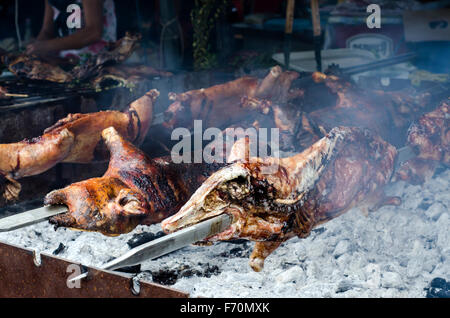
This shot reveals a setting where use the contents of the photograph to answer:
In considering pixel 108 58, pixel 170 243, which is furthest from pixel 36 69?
pixel 170 243

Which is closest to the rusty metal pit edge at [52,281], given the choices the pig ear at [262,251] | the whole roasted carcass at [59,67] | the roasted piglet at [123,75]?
the pig ear at [262,251]

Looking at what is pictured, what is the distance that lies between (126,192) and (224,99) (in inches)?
67.0

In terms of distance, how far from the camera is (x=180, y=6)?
8.21 metres

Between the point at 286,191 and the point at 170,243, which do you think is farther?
the point at 286,191

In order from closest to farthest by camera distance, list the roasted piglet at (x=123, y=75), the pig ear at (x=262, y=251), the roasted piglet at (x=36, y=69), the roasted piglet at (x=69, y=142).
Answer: the pig ear at (x=262, y=251) → the roasted piglet at (x=69, y=142) → the roasted piglet at (x=123, y=75) → the roasted piglet at (x=36, y=69)

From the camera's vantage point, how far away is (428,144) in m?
3.13

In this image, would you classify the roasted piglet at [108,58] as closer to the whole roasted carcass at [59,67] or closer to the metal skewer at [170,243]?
the whole roasted carcass at [59,67]

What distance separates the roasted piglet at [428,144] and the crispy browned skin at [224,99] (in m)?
0.99

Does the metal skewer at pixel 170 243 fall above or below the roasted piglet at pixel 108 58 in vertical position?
below

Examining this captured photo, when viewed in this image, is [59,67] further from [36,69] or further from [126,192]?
[126,192]

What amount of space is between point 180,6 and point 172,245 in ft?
23.9

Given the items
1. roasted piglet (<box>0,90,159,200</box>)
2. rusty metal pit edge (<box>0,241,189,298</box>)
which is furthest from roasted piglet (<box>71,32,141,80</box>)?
rusty metal pit edge (<box>0,241,189,298</box>)

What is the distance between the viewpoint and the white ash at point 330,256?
2.31 meters
